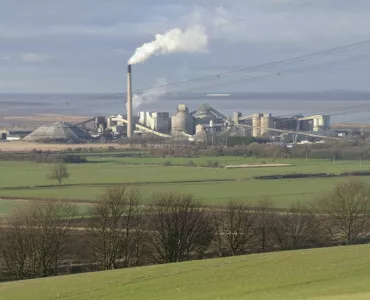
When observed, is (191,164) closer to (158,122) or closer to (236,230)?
(236,230)

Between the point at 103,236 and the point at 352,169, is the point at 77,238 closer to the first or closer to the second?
the point at 103,236

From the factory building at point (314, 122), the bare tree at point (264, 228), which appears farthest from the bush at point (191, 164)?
the factory building at point (314, 122)

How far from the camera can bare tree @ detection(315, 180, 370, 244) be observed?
17.1m

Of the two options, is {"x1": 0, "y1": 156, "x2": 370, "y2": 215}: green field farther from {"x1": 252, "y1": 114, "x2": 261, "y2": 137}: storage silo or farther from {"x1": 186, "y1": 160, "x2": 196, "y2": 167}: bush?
{"x1": 252, "y1": 114, "x2": 261, "y2": 137}: storage silo

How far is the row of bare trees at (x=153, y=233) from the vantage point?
46.2 ft

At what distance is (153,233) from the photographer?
15312mm

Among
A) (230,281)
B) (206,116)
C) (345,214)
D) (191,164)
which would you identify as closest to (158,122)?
(206,116)

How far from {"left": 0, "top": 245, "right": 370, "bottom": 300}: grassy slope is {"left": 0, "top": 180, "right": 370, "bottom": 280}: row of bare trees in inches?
121

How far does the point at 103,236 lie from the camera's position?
15.0 metres

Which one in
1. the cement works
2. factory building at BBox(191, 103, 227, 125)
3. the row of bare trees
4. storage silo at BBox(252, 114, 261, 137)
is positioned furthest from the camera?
factory building at BBox(191, 103, 227, 125)

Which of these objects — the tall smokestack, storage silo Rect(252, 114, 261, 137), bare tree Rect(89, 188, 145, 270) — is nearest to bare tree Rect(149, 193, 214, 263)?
bare tree Rect(89, 188, 145, 270)

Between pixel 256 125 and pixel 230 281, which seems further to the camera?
pixel 256 125

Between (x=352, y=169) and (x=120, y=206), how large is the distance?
18.6m

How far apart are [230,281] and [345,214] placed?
8468 mm
